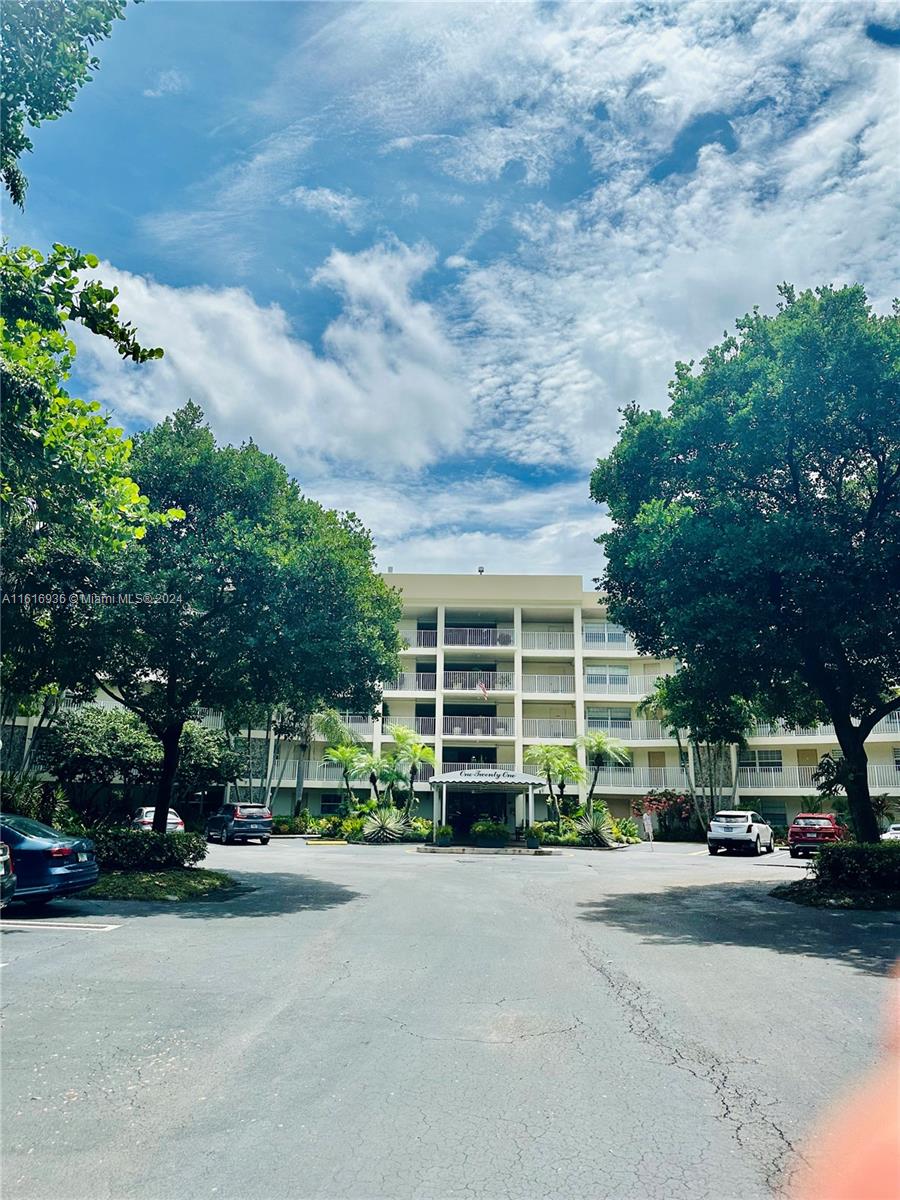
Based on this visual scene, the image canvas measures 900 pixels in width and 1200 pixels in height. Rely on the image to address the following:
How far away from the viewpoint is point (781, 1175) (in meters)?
4.08

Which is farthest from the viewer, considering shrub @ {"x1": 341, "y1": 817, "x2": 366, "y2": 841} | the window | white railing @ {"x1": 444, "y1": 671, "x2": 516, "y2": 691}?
white railing @ {"x1": 444, "y1": 671, "x2": 516, "y2": 691}

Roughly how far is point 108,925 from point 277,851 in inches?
679

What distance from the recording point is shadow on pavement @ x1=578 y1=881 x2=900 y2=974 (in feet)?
33.1

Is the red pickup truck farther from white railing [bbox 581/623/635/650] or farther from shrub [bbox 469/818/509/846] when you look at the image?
white railing [bbox 581/623/635/650]

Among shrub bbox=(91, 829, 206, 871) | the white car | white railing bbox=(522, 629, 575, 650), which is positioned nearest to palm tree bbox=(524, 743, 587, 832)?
the white car

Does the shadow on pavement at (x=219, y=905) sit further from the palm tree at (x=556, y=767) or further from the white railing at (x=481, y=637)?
the white railing at (x=481, y=637)

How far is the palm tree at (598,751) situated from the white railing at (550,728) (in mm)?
1735

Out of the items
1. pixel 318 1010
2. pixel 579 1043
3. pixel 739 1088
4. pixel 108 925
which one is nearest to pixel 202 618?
pixel 108 925

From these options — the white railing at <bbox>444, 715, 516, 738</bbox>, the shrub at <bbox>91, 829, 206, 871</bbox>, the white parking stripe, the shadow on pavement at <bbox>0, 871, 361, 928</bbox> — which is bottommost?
the shadow on pavement at <bbox>0, 871, 361, 928</bbox>

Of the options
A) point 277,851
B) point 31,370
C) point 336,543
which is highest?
point 336,543

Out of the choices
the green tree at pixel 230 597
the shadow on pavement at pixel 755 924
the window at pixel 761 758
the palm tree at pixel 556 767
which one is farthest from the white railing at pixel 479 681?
the shadow on pavement at pixel 755 924

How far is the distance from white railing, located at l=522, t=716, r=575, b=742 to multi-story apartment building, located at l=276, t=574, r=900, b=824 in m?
0.06

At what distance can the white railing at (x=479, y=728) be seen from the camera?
42.3m

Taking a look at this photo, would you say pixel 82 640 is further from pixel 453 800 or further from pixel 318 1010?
pixel 453 800
